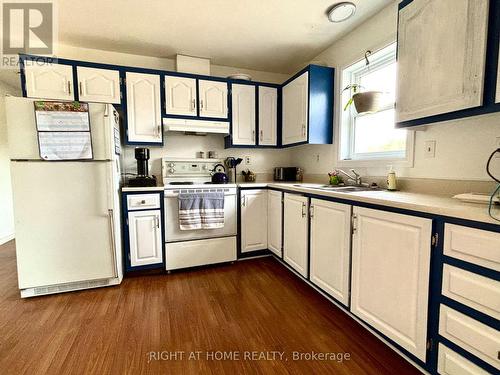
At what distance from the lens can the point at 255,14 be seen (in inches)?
86.5

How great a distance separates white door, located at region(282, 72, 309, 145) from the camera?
2678 mm

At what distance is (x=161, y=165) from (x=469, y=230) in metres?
2.89

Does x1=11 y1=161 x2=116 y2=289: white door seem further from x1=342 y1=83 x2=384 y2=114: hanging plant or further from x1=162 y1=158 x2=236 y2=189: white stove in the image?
x1=342 y1=83 x2=384 y2=114: hanging plant

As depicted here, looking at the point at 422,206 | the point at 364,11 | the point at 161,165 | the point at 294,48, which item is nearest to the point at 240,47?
the point at 294,48

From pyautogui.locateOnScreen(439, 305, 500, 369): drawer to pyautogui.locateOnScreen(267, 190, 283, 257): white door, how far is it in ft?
5.24

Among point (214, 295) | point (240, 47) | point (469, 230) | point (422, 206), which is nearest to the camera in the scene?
point (469, 230)

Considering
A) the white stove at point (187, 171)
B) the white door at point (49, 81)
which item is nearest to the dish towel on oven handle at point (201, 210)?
the white stove at point (187, 171)

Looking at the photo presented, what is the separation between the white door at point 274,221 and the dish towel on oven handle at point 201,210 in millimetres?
573

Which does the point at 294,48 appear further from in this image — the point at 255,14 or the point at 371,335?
the point at 371,335

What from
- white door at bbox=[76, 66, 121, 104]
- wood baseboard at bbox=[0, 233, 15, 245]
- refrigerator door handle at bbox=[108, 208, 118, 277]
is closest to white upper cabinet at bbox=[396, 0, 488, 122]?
refrigerator door handle at bbox=[108, 208, 118, 277]

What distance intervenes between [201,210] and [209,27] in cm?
183

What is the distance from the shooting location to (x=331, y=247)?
184 centimetres

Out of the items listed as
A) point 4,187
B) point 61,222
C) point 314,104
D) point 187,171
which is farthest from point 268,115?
point 4,187

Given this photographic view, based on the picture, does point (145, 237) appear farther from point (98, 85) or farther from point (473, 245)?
point (473, 245)
